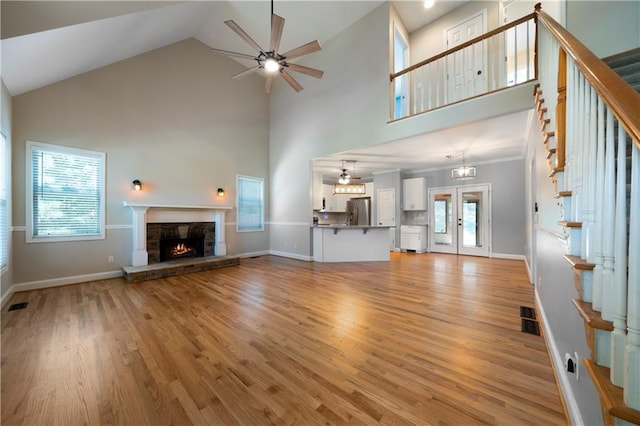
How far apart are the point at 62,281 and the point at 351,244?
18.4 feet

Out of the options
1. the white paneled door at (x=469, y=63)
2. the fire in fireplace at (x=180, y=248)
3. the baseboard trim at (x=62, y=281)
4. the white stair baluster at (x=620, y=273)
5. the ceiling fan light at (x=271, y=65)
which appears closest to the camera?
the white stair baluster at (x=620, y=273)

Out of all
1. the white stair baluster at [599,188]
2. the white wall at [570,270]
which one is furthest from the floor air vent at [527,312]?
the white stair baluster at [599,188]

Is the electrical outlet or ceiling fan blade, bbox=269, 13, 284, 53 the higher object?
ceiling fan blade, bbox=269, 13, 284, 53

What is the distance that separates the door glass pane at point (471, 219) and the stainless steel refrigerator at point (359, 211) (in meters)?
2.99

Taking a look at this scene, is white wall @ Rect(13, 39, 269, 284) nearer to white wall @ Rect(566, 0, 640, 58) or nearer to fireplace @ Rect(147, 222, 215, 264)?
fireplace @ Rect(147, 222, 215, 264)

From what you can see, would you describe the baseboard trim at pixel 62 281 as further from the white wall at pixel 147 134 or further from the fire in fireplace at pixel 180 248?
the fire in fireplace at pixel 180 248

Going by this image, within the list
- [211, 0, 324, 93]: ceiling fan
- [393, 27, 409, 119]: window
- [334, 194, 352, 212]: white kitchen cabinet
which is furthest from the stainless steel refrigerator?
[211, 0, 324, 93]: ceiling fan

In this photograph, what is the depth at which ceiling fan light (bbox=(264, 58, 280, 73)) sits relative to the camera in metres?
3.29

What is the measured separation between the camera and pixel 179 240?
5.66m

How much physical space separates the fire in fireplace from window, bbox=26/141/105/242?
1.14 m

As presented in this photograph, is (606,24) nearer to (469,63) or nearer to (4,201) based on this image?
(469,63)

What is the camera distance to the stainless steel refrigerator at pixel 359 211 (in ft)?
28.9

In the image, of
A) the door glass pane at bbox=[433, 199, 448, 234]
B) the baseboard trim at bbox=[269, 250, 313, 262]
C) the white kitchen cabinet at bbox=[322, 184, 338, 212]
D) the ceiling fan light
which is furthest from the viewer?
the white kitchen cabinet at bbox=[322, 184, 338, 212]

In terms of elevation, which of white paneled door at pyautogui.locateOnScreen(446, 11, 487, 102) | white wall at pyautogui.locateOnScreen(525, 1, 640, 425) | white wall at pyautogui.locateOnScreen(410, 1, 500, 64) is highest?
white wall at pyautogui.locateOnScreen(410, 1, 500, 64)
